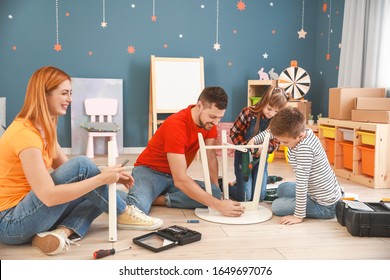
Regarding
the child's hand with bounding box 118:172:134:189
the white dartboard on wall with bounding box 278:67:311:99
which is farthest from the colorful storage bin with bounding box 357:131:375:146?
the child's hand with bounding box 118:172:134:189

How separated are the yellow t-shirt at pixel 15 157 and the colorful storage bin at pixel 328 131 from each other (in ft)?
8.26

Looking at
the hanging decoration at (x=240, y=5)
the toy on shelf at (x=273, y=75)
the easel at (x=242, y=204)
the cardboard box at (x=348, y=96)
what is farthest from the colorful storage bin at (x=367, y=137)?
the hanging decoration at (x=240, y=5)

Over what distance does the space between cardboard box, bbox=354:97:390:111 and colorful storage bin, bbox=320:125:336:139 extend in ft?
1.08

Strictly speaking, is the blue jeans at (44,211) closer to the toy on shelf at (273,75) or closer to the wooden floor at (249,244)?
the wooden floor at (249,244)

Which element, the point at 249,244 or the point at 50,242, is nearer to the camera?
the point at 50,242

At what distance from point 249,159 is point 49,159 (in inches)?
41.0

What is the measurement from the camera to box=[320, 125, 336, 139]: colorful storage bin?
345 cm

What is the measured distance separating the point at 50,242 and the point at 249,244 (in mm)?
763

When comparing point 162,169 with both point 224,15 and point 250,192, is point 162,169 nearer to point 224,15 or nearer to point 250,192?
point 250,192

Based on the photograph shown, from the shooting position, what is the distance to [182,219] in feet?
6.75

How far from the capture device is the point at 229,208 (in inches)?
78.8

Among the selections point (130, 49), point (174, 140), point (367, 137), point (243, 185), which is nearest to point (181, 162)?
point (174, 140)

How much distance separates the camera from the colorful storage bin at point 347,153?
3.24m

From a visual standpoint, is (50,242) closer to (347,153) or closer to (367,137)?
(367,137)
